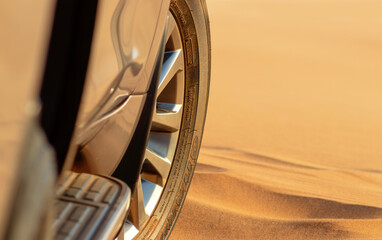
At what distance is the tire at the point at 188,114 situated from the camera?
2.53 meters

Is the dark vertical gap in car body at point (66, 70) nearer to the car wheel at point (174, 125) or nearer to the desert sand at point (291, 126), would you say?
the car wheel at point (174, 125)

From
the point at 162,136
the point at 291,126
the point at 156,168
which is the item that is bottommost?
the point at 291,126

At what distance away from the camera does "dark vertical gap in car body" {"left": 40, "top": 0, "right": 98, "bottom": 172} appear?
3.60 feet

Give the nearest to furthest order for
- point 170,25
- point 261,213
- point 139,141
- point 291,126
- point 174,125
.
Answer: point 139,141
point 170,25
point 174,125
point 261,213
point 291,126

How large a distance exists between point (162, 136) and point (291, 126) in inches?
267

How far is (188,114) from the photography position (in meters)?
2.70

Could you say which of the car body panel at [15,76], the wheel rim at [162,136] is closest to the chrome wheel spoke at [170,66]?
the wheel rim at [162,136]

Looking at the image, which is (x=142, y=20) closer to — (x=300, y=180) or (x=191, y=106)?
(x=191, y=106)

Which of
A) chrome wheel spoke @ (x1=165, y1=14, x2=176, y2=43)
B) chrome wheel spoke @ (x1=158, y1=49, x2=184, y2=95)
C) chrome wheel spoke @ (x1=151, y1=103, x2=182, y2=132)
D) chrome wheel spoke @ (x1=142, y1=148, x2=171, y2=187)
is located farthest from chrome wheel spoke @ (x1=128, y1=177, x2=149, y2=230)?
chrome wheel spoke @ (x1=165, y1=14, x2=176, y2=43)

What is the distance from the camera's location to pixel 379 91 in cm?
1334

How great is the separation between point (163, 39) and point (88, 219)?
30.0 inches

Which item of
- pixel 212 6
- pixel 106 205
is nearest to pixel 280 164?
pixel 106 205

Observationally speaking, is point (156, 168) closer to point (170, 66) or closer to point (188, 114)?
point (188, 114)

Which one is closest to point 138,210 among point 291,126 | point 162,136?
point 162,136
